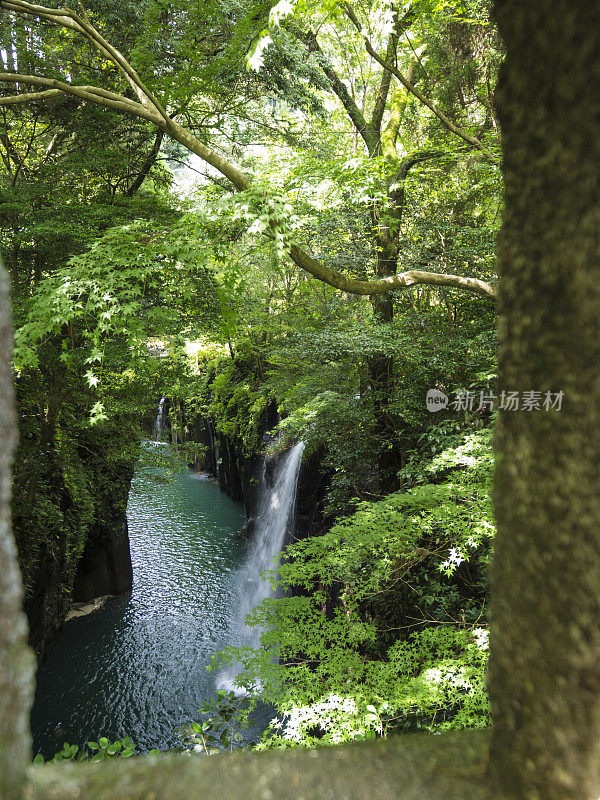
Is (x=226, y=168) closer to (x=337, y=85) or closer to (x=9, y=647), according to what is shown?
(x=337, y=85)

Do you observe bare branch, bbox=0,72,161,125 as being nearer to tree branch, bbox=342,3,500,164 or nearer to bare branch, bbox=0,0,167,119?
bare branch, bbox=0,0,167,119

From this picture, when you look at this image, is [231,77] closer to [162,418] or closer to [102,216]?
[102,216]

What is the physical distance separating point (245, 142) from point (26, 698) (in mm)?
9956

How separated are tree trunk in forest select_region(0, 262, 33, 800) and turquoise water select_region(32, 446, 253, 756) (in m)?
7.93

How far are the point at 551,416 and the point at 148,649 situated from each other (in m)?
10.9

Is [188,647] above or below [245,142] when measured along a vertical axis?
below

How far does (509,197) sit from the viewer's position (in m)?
1.02

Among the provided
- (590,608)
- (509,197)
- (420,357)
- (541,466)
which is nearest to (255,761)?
(590,608)

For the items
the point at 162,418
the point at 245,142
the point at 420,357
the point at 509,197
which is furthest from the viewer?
the point at 162,418

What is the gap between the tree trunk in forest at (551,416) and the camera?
2.91 feet

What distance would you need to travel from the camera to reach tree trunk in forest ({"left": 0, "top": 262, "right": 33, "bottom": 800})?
2.40 feet

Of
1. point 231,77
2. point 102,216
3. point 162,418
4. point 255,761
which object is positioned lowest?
point 162,418

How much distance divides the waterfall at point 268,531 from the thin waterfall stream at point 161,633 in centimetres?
3

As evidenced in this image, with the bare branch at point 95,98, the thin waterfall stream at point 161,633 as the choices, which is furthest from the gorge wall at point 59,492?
the bare branch at point 95,98
